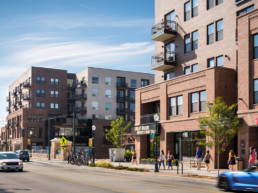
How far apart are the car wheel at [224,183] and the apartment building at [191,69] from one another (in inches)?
460

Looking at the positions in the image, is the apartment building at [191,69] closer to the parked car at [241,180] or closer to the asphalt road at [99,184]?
the asphalt road at [99,184]

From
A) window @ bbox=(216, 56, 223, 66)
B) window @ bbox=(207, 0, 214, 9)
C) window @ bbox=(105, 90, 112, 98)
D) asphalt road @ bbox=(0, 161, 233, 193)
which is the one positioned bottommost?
asphalt road @ bbox=(0, 161, 233, 193)

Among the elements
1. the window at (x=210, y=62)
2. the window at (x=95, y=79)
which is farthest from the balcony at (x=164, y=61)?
the window at (x=95, y=79)

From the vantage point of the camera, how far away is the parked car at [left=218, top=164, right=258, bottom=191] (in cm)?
1498

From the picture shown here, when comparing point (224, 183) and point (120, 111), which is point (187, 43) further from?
point (120, 111)

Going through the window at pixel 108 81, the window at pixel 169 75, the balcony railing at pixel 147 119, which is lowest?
the balcony railing at pixel 147 119

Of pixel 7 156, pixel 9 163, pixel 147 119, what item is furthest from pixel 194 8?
pixel 9 163

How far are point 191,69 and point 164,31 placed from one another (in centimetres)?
489

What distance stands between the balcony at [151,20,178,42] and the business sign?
30.9ft

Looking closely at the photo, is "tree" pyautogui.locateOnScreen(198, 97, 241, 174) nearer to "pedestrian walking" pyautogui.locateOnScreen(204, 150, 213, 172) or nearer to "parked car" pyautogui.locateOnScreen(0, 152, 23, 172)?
"pedestrian walking" pyautogui.locateOnScreen(204, 150, 213, 172)

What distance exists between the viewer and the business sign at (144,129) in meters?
38.3

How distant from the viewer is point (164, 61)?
39.2 m

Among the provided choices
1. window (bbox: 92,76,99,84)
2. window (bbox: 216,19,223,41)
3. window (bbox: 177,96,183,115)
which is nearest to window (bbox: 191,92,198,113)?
window (bbox: 177,96,183,115)

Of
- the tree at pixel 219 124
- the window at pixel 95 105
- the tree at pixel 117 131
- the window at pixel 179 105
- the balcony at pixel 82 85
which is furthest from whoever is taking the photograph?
the window at pixel 95 105
